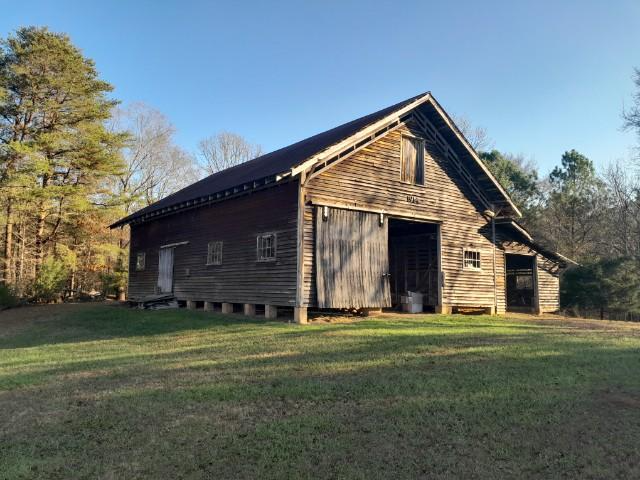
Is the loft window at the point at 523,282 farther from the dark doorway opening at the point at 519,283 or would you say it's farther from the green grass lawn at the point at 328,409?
the green grass lawn at the point at 328,409

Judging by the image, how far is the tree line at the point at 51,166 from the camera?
26156 millimetres

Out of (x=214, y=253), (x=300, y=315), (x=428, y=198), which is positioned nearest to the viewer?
(x=300, y=315)

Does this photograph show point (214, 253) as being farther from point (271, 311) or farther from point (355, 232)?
point (355, 232)

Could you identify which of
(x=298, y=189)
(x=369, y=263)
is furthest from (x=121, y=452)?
(x=369, y=263)

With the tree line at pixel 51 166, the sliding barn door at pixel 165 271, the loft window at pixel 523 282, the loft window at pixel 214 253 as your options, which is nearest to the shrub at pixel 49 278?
the tree line at pixel 51 166

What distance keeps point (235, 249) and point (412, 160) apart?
7171mm

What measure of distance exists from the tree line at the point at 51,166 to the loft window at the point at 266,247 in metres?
16.1

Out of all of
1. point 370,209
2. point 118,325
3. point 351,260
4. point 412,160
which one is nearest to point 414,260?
point 412,160

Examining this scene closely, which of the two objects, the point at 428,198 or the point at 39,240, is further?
the point at 39,240

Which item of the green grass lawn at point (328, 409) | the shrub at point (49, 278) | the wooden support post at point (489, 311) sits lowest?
the green grass lawn at point (328, 409)

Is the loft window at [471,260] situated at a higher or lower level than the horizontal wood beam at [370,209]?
lower

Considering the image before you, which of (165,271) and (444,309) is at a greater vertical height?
(165,271)

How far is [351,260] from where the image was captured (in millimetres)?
15367

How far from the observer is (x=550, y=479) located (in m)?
4.23
